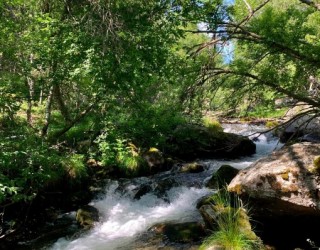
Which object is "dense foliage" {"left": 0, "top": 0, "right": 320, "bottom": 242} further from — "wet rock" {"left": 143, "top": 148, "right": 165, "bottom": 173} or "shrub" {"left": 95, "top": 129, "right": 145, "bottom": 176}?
"wet rock" {"left": 143, "top": 148, "right": 165, "bottom": 173}

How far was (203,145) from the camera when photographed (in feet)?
44.2

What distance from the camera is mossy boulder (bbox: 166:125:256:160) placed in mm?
12898

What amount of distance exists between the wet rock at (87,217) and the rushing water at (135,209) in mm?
155

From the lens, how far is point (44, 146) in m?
6.73

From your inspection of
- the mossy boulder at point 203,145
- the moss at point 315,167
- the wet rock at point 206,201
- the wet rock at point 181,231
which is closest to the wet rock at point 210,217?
the wet rock at point 181,231

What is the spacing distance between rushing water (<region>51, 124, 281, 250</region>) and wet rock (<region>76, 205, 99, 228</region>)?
15cm

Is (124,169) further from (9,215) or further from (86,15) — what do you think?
(86,15)

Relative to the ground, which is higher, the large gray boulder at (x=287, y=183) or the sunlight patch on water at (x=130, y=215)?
the large gray boulder at (x=287, y=183)

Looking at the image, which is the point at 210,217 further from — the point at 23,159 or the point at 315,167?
the point at 23,159

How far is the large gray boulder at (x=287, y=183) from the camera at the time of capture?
532cm

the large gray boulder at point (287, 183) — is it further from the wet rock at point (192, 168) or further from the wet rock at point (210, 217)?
the wet rock at point (192, 168)

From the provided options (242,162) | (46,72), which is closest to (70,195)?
(46,72)

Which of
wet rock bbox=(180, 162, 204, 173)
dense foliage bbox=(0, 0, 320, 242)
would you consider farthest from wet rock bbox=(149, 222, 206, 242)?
wet rock bbox=(180, 162, 204, 173)

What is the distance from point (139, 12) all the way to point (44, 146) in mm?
3286
